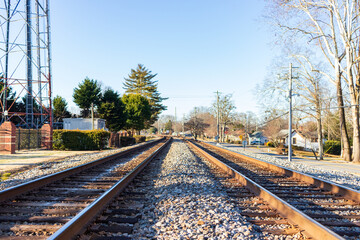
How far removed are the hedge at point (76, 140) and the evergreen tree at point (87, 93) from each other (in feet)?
66.3

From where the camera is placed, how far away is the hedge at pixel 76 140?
2106 cm

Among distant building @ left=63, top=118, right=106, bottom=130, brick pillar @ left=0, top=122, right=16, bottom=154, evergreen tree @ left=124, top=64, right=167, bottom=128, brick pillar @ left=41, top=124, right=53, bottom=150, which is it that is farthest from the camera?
evergreen tree @ left=124, top=64, right=167, bottom=128

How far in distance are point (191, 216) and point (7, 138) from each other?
17.1m

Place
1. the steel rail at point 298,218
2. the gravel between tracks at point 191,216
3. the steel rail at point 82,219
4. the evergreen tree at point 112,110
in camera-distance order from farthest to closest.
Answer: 1. the evergreen tree at point 112,110
2. the gravel between tracks at point 191,216
3. the steel rail at point 298,218
4. the steel rail at point 82,219

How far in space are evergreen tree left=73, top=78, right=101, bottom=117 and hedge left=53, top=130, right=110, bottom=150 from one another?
20.2 m

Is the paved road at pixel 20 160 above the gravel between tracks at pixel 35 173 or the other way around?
the other way around

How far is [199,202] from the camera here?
5.01 m

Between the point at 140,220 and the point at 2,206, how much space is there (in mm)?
2601

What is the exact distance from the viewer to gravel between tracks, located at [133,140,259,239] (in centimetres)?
353

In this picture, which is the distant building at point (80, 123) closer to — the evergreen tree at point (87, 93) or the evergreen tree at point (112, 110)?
the evergreen tree at point (112, 110)

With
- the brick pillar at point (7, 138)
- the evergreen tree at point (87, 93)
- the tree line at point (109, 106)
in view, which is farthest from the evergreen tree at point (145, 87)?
the brick pillar at point (7, 138)

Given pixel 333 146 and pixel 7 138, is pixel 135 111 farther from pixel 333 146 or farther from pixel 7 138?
pixel 333 146

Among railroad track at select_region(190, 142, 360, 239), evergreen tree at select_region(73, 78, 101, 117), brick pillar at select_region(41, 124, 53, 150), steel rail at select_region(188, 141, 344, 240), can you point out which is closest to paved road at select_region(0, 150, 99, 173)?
brick pillar at select_region(41, 124, 53, 150)

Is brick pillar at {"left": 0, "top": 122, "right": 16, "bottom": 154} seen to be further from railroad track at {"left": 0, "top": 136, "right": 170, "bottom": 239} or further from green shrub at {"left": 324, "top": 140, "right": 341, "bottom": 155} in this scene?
green shrub at {"left": 324, "top": 140, "right": 341, "bottom": 155}
